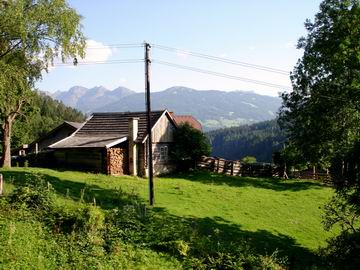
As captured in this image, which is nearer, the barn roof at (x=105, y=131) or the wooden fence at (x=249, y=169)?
the barn roof at (x=105, y=131)

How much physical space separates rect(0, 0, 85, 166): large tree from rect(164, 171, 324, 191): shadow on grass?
63.3ft

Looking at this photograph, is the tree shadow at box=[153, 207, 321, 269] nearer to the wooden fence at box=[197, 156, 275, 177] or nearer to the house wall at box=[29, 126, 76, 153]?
the wooden fence at box=[197, 156, 275, 177]

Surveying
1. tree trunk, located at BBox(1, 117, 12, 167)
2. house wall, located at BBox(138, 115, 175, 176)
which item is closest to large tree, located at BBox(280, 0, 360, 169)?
house wall, located at BBox(138, 115, 175, 176)

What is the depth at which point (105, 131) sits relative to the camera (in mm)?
42344

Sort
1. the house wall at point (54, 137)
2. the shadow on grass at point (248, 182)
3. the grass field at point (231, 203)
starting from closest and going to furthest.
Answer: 1. the grass field at point (231, 203)
2. the shadow on grass at point (248, 182)
3. the house wall at point (54, 137)

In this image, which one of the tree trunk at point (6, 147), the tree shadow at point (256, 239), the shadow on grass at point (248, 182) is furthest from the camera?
the shadow on grass at point (248, 182)

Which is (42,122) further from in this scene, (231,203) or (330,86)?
(330,86)

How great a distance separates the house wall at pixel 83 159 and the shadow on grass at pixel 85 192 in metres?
6.96

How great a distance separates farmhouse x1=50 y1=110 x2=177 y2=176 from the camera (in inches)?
1427

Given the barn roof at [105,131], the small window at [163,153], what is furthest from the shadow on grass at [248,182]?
the barn roof at [105,131]

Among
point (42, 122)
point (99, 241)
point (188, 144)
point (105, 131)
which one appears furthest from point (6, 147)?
point (42, 122)

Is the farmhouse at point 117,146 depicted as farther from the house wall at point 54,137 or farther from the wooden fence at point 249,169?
the house wall at point 54,137

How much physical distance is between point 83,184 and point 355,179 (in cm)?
1804

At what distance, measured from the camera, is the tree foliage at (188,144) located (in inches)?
1719
